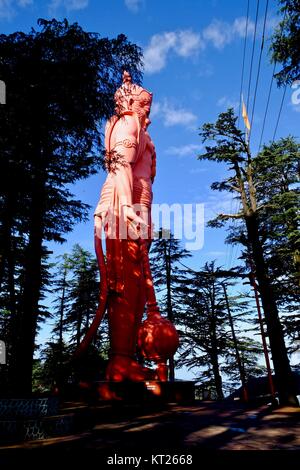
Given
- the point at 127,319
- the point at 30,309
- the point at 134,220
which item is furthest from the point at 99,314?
the point at 134,220

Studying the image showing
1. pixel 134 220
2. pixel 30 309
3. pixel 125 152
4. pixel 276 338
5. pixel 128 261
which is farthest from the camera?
pixel 125 152

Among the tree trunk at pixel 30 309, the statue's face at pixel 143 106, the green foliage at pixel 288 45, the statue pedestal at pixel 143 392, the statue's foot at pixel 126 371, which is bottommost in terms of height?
the statue pedestal at pixel 143 392

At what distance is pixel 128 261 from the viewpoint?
10.6 metres

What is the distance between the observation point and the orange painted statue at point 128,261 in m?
9.34

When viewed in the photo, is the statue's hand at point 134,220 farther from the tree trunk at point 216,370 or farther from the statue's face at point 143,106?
the tree trunk at point 216,370

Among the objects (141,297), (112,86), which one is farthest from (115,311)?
(112,86)

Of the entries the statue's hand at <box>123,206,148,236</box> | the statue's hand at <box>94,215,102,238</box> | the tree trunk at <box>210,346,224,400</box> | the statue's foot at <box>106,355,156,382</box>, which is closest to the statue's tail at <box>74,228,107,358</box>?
the statue's hand at <box>94,215,102,238</box>

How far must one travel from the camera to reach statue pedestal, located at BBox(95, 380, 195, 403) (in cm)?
818

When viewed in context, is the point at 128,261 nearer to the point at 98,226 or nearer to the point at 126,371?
the point at 98,226

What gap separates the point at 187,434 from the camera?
4711 millimetres

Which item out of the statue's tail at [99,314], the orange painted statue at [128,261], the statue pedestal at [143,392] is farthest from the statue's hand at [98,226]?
the statue pedestal at [143,392]

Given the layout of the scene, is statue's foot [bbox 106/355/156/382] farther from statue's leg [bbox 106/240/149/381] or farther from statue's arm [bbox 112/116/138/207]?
statue's arm [bbox 112/116/138/207]

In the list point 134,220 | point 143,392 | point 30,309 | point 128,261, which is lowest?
point 143,392

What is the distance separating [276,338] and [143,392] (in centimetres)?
461
